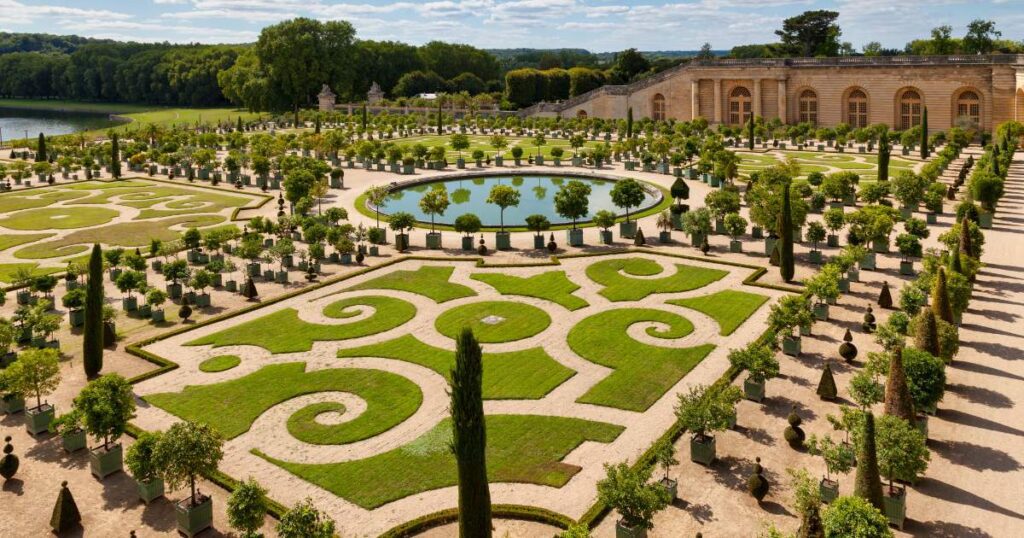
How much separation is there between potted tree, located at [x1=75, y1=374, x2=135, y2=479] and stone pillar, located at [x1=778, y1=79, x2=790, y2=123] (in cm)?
9387

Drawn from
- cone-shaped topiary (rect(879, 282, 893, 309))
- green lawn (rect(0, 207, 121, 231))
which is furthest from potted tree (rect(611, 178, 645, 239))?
green lawn (rect(0, 207, 121, 231))

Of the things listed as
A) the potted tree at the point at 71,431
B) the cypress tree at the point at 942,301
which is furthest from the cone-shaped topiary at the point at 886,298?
the potted tree at the point at 71,431

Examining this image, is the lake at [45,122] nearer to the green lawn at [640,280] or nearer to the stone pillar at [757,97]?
the stone pillar at [757,97]

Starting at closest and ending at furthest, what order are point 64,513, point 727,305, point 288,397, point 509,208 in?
1. point 64,513
2. point 288,397
3. point 727,305
4. point 509,208

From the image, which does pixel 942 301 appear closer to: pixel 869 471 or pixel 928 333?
pixel 928 333

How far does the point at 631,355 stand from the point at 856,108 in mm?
81689

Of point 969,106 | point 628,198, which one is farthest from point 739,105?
point 628,198

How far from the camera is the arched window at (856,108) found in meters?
97.6

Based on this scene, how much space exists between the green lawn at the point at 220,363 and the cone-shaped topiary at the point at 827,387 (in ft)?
67.7

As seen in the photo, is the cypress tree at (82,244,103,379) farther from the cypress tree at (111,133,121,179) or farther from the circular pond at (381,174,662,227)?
the cypress tree at (111,133,121,179)

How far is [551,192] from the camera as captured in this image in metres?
64.1

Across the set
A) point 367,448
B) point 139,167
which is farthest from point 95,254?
point 139,167

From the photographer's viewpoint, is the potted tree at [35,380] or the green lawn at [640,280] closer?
the potted tree at [35,380]

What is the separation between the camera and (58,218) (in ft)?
189
